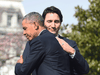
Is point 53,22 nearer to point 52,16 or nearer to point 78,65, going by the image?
point 52,16

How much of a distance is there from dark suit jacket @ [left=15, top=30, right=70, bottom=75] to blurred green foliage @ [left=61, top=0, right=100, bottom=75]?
6.99 m

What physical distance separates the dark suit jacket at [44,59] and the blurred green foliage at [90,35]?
6985mm

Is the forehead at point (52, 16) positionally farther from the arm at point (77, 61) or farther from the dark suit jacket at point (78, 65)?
the dark suit jacket at point (78, 65)

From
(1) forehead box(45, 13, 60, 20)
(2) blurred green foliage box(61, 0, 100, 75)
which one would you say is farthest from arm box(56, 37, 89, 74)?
(2) blurred green foliage box(61, 0, 100, 75)

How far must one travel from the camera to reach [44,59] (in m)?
2.10

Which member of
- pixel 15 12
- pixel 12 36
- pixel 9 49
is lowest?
pixel 9 49

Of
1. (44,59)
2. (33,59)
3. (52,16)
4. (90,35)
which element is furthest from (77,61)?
(90,35)

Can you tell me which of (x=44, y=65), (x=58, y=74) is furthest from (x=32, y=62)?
(x=58, y=74)

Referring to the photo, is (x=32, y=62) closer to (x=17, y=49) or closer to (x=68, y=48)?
(x=68, y=48)

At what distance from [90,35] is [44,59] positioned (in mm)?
7512

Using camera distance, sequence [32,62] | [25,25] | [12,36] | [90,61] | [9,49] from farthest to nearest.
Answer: [12,36], [9,49], [90,61], [25,25], [32,62]

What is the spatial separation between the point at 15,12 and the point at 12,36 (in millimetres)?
4396

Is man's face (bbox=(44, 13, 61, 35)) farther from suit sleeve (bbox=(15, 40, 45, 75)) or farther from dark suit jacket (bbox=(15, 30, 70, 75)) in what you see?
suit sleeve (bbox=(15, 40, 45, 75))

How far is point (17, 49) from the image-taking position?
26188 millimetres
